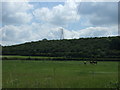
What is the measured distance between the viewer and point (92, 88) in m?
18.6

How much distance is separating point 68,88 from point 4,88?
Answer: 15.4 feet

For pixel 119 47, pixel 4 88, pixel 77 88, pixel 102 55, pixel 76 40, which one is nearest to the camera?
pixel 4 88

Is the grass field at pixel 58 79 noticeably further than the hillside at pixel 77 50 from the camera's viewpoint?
No

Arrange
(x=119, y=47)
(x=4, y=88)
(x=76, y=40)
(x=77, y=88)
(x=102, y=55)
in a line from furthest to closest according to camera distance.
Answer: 1. (x=76, y=40)
2. (x=119, y=47)
3. (x=102, y=55)
4. (x=77, y=88)
5. (x=4, y=88)

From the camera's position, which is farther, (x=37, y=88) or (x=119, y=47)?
(x=119, y=47)

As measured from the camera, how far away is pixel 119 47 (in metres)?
117

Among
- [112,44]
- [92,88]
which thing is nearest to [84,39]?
[112,44]

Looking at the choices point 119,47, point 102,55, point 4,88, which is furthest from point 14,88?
point 119,47

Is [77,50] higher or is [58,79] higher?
[77,50]

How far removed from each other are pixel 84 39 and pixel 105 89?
145912 mm

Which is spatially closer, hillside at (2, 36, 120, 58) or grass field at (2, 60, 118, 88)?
grass field at (2, 60, 118, 88)

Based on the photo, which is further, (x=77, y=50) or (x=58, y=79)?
(x=77, y=50)

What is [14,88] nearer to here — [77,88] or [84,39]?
[77,88]

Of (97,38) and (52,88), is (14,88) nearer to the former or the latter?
(52,88)
